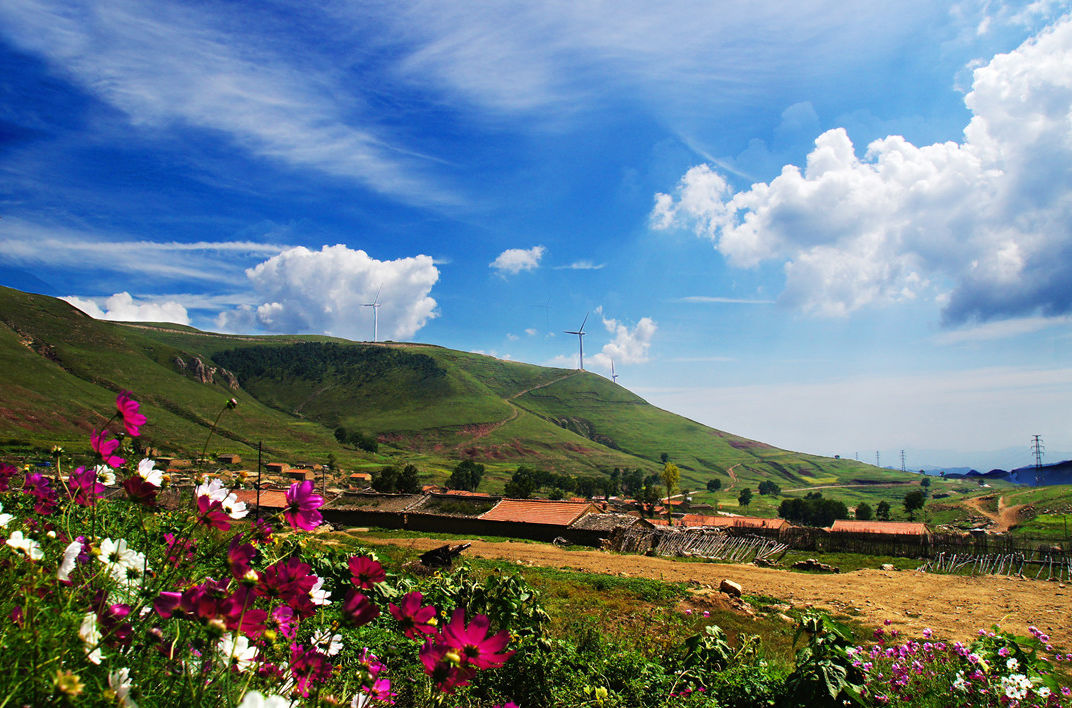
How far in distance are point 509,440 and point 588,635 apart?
137 metres

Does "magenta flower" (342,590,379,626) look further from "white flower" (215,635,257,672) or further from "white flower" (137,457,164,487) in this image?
"white flower" (137,457,164,487)

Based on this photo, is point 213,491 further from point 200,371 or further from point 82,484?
point 200,371

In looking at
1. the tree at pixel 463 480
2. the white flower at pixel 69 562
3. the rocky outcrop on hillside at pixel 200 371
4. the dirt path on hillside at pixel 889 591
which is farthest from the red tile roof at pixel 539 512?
the rocky outcrop on hillside at pixel 200 371

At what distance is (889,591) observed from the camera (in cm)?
2172

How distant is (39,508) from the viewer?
2.64m

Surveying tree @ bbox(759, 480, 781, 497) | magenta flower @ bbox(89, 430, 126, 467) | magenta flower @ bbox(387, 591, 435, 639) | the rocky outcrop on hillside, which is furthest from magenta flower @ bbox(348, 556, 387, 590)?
the rocky outcrop on hillside

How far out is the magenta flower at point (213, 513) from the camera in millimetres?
1850

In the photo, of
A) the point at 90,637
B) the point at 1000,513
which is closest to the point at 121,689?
the point at 90,637

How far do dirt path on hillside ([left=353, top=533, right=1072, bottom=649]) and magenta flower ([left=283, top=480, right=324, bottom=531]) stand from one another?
16.5 metres

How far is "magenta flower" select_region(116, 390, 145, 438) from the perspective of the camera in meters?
1.91

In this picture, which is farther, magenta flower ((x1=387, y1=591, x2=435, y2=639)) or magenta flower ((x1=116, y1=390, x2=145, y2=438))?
magenta flower ((x1=116, y1=390, x2=145, y2=438))

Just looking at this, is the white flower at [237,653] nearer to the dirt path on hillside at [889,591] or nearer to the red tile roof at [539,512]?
the dirt path on hillside at [889,591]

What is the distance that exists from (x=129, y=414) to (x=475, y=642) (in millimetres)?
1449

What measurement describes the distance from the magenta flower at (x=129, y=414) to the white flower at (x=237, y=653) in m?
0.77
